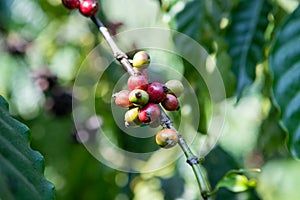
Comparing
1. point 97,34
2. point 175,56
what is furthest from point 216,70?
point 97,34

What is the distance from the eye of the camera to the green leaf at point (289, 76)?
4.06 feet

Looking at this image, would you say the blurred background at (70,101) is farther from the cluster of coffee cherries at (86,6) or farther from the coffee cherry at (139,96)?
the coffee cherry at (139,96)

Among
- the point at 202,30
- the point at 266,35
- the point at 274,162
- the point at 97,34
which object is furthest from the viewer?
the point at 274,162

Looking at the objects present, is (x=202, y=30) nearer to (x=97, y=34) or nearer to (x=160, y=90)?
(x=97, y=34)

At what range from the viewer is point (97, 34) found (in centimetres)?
190

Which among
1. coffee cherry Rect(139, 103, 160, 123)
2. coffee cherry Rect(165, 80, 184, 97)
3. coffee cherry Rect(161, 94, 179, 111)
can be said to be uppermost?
coffee cherry Rect(139, 103, 160, 123)

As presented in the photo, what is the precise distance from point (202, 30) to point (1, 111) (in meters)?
0.71

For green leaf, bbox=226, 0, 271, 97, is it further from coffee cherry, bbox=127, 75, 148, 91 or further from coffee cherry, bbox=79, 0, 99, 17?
coffee cherry, bbox=127, 75, 148, 91

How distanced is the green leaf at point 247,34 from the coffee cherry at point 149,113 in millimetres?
701

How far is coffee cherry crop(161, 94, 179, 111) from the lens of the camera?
94 centimetres

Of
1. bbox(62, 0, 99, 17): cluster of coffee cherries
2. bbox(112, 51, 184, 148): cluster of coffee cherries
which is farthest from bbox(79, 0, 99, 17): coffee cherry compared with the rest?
bbox(112, 51, 184, 148): cluster of coffee cherries

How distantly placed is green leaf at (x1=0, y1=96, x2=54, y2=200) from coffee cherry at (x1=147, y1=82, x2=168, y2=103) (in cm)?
16

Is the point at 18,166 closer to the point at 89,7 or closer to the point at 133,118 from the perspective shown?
the point at 133,118

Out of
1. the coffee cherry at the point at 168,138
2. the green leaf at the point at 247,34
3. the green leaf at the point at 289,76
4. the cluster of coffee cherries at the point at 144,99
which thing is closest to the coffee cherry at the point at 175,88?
the cluster of coffee cherries at the point at 144,99
